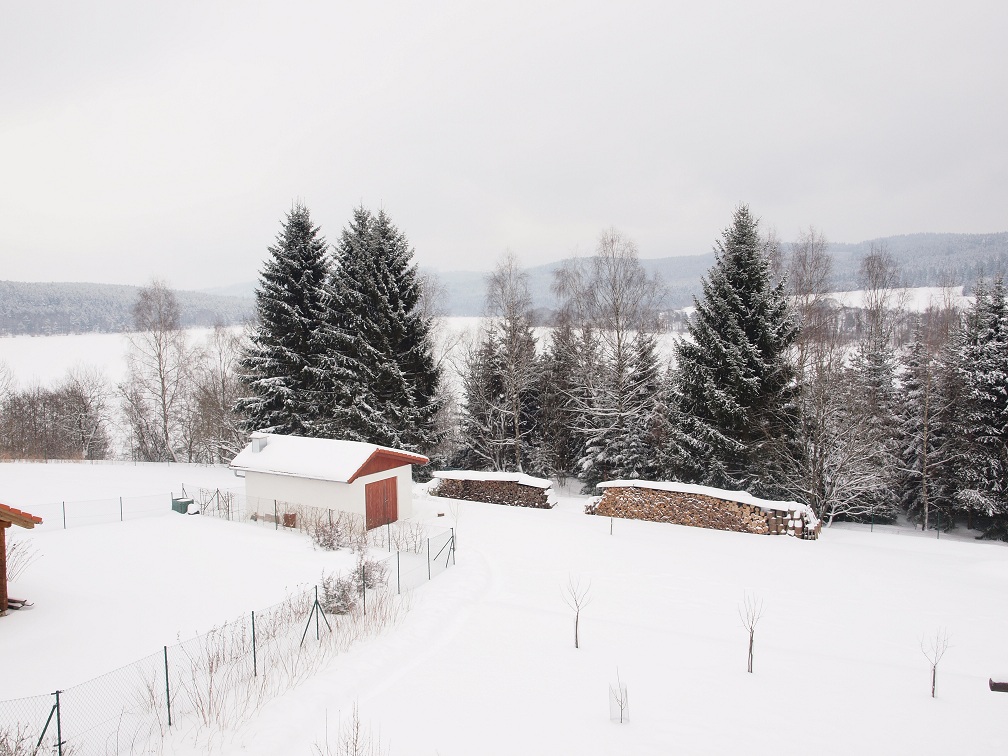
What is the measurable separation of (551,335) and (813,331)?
50.5 feet

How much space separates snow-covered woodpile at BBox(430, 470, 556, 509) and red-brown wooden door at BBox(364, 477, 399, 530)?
4.94 meters

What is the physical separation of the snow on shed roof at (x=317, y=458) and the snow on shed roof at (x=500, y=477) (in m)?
3.97

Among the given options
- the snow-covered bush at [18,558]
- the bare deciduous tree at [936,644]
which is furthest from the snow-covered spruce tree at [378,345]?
the bare deciduous tree at [936,644]

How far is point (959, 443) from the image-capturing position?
81.9ft

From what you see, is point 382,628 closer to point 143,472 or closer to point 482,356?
point 482,356

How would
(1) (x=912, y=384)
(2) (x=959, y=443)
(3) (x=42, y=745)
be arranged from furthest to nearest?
1. (1) (x=912, y=384)
2. (2) (x=959, y=443)
3. (3) (x=42, y=745)

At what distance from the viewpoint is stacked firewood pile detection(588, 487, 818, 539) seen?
19594mm

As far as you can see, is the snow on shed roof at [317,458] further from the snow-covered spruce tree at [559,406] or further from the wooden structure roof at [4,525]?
the snow-covered spruce tree at [559,406]

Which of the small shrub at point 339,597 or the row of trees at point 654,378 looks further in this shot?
the row of trees at point 654,378

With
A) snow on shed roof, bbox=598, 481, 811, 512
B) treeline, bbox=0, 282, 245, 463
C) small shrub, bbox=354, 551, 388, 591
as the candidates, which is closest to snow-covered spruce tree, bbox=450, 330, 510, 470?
snow on shed roof, bbox=598, 481, 811, 512

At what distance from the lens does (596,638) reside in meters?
11.0

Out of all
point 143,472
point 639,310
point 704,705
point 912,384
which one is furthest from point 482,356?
point 704,705

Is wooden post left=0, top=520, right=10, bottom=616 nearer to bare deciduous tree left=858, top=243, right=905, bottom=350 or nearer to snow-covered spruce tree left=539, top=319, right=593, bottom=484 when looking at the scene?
snow-covered spruce tree left=539, top=319, right=593, bottom=484

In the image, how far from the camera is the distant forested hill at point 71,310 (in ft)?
343
